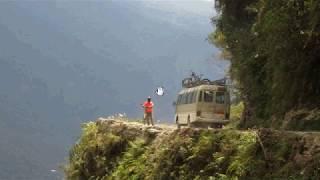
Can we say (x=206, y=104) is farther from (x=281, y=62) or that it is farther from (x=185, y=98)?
(x=281, y=62)

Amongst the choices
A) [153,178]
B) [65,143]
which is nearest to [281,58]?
[153,178]

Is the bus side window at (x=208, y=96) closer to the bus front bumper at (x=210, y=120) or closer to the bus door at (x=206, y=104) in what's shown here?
the bus door at (x=206, y=104)

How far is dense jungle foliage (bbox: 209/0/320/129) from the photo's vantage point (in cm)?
1878

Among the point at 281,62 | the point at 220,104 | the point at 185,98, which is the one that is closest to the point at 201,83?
the point at 185,98

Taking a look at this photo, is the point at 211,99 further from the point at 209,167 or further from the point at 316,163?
the point at 316,163

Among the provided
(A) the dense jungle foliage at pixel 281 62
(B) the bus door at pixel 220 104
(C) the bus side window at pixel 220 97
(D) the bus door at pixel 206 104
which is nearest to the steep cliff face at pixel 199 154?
(A) the dense jungle foliage at pixel 281 62

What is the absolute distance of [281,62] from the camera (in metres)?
20.7

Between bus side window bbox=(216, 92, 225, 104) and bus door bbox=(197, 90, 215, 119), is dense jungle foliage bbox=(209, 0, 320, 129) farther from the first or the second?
bus door bbox=(197, 90, 215, 119)

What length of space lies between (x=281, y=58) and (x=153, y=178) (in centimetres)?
757

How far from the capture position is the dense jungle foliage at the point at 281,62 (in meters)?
18.8

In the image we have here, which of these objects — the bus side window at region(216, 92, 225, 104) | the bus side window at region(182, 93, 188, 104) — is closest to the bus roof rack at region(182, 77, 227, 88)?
the bus side window at region(182, 93, 188, 104)

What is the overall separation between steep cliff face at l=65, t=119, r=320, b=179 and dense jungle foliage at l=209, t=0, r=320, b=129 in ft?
16.0

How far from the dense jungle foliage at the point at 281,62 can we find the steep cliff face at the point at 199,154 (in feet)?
16.0

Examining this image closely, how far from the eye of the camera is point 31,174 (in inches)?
5635
